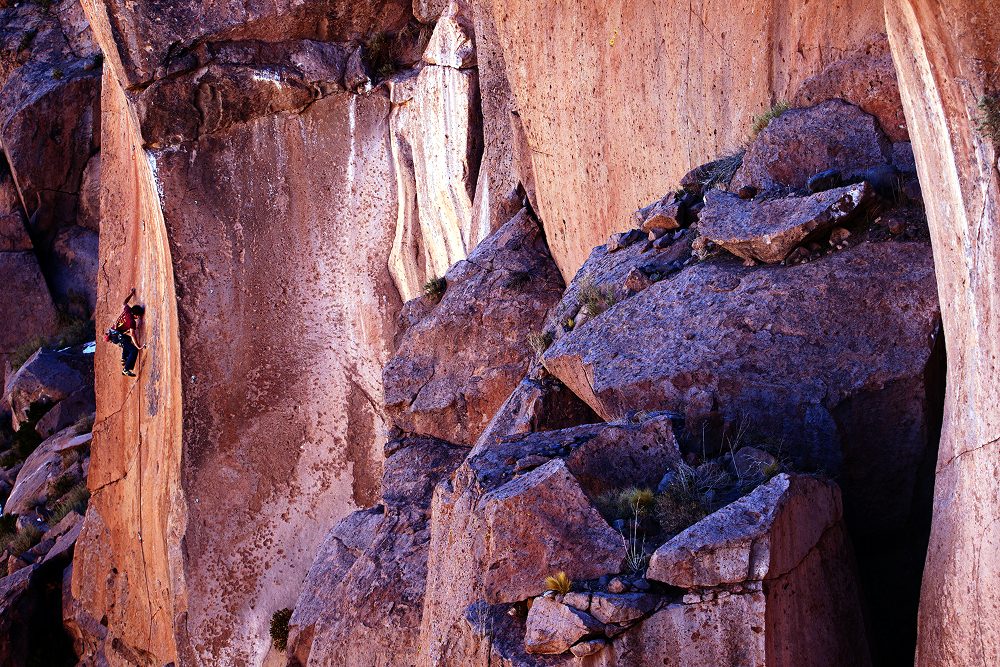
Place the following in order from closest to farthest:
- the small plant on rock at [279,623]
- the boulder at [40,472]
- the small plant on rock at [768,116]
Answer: the small plant on rock at [768,116], the small plant on rock at [279,623], the boulder at [40,472]

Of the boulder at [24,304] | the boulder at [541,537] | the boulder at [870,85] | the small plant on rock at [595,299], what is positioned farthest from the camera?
the boulder at [24,304]

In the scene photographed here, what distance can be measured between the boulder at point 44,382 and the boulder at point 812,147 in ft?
61.9

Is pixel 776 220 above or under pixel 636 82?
under

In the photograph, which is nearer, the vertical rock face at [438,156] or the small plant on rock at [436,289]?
the small plant on rock at [436,289]

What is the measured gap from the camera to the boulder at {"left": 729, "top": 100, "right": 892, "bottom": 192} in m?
7.42

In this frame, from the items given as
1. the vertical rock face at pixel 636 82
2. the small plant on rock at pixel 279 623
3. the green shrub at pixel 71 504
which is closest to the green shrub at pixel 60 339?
the green shrub at pixel 71 504

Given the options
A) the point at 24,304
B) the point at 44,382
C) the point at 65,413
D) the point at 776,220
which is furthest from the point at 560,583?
the point at 24,304

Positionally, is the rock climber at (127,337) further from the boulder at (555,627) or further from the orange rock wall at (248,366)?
the boulder at (555,627)

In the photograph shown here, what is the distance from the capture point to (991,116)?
470 centimetres

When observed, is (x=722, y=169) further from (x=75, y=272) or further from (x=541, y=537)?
(x=75, y=272)

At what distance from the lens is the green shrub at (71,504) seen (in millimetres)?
20016

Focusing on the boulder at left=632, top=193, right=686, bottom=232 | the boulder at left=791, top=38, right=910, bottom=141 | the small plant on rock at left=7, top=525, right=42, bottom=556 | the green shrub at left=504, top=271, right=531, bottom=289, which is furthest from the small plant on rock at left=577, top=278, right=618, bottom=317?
the small plant on rock at left=7, top=525, right=42, bottom=556

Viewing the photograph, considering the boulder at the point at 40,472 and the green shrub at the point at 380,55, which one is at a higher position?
the green shrub at the point at 380,55

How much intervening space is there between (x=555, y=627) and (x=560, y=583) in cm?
23
